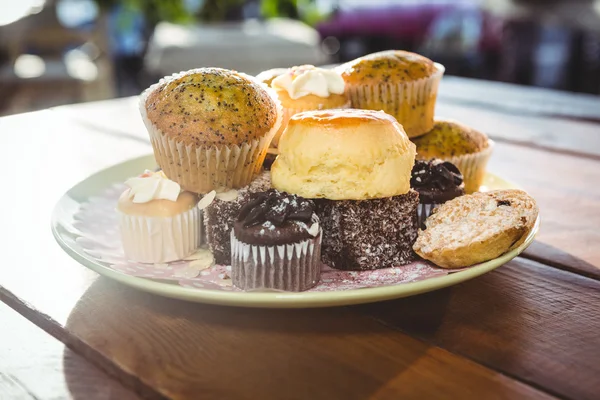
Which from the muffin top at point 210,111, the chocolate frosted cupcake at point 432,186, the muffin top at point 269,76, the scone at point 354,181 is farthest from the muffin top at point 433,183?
the muffin top at point 269,76

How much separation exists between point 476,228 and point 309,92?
1.71ft

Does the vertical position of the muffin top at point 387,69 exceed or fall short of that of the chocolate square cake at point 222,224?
it exceeds it

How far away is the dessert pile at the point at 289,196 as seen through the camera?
108 centimetres

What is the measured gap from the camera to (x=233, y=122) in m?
1.22

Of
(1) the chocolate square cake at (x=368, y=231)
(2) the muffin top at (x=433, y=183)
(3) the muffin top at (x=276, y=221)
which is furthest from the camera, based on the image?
(2) the muffin top at (x=433, y=183)

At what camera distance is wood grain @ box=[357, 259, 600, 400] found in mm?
865

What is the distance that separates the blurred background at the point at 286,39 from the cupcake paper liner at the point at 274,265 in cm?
398

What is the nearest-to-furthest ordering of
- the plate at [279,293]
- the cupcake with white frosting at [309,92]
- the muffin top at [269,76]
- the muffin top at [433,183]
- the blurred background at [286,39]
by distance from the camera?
1. the plate at [279,293]
2. the muffin top at [433,183]
3. the cupcake with white frosting at [309,92]
4. the muffin top at [269,76]
5. the blurred background at [286,39]

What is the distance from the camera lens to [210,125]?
4.00ft

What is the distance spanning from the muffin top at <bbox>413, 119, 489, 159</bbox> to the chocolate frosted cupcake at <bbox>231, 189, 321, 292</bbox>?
0.56m

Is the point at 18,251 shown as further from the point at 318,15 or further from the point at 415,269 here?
the point at 318,15

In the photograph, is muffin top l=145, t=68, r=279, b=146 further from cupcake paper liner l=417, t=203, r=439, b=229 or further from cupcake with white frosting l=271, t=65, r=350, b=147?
cupcake paper liner l=417, t=203, r=439, b=229

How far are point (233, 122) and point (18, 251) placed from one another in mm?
521

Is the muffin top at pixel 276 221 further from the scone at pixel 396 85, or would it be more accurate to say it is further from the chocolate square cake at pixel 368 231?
the scone at pixel 396 85
